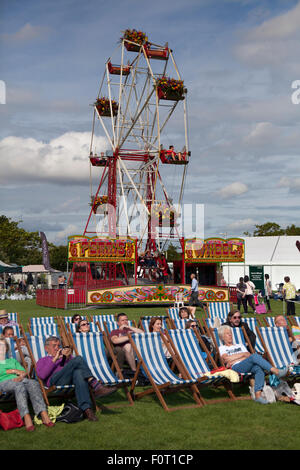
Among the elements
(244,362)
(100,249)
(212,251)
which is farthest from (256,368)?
(212,251)

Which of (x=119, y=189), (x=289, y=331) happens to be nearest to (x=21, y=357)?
(x=289, y=331)

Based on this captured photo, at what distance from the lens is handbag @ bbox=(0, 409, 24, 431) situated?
4.60 meters

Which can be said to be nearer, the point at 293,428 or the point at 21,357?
the point at 293,428

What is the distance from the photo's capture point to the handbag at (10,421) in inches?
181

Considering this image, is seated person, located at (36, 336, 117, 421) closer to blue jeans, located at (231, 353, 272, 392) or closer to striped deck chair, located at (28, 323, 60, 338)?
blue jeans, located at (231, 353, 272, 392)

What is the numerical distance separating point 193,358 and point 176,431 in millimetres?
1629

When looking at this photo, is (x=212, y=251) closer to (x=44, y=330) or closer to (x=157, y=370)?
(x=44, y=330)

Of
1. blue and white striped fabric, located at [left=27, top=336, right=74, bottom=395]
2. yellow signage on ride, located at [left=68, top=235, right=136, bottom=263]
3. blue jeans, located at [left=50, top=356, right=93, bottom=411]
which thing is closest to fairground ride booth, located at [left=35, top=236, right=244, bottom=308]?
yellow signage on ride, located at [left=68, top=235, right=136, bottom=263]

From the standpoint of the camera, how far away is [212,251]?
76.2ft

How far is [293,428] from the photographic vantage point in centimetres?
460

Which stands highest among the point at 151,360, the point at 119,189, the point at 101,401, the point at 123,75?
the point at 123,75

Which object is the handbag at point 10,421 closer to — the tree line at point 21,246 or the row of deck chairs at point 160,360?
the row of deck chairs at point 160,360

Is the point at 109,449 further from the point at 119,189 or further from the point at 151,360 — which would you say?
the point at 119,189
